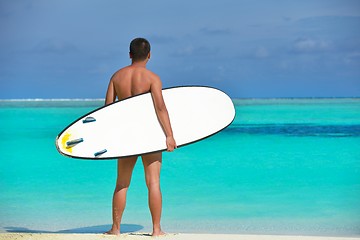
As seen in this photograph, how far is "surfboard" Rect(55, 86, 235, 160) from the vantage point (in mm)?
4141

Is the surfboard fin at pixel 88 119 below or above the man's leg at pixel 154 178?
above

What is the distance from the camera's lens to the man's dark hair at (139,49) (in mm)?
4141

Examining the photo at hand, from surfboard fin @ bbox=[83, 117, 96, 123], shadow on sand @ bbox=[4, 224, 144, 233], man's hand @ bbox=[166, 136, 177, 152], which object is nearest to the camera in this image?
man's hand @ bbox=[166, 136, 177, 152]

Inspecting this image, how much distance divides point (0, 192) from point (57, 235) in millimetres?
4500

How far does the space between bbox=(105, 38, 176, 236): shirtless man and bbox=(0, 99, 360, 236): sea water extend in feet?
5.33

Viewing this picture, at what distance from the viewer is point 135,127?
421 centimetres

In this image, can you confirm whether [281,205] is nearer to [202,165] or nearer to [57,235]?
[57,235]

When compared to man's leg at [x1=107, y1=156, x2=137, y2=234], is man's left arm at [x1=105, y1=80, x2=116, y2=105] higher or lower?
higher

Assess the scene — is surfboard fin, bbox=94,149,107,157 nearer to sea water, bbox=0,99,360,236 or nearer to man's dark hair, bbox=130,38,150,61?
man's dark hair, bbox=130,38,150,61

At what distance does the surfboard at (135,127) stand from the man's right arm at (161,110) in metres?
0.04

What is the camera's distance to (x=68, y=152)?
4.15 m

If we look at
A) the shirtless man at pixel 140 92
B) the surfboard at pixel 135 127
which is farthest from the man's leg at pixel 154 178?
the surfboard at pixel 135 127

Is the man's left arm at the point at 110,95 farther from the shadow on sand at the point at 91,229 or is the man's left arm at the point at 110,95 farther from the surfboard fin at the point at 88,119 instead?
the shadow on sand at the point at 91,229

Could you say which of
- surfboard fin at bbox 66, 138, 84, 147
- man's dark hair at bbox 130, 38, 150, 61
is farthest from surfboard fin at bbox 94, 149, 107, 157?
man's dark hair at bbox 130, 38, 150, 61
